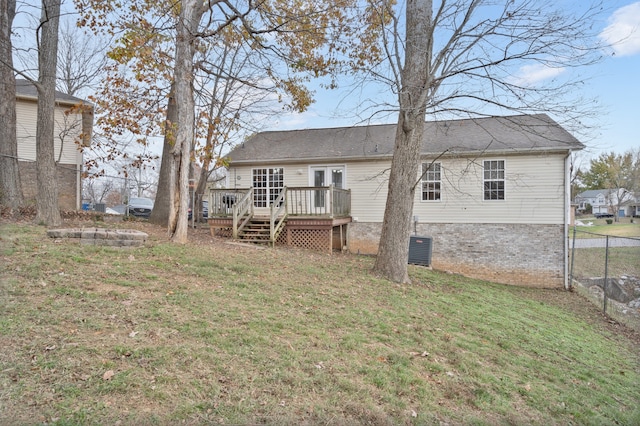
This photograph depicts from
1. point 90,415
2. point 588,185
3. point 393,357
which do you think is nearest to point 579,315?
point 393,357

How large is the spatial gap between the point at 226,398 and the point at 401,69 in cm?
709

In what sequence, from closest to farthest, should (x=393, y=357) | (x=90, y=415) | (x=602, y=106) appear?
(x=90, y=415), (x=393, y=357), (x=602, y=106)

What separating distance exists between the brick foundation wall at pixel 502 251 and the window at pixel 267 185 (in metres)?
5.69

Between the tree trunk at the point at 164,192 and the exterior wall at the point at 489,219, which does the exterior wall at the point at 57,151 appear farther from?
the exterior wall at the point at 489,219

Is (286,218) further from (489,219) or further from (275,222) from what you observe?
(489,219)

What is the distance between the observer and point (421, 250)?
36.7 ft

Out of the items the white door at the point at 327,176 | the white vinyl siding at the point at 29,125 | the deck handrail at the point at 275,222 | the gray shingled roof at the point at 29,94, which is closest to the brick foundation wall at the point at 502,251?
the white door at the point at 327,176

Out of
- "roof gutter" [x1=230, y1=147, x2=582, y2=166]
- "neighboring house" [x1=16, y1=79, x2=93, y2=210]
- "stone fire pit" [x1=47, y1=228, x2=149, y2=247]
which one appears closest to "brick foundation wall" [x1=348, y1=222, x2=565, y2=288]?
"roof gutter" [x1=230, y1=147, x2=582, y2=166]

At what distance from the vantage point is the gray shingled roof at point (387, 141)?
11406 mm

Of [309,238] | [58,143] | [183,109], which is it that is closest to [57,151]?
[58,143]

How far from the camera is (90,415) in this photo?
7.20ft

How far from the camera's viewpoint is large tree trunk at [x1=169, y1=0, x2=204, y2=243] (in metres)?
7.70

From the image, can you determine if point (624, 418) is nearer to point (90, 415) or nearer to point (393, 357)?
point (393, 357)

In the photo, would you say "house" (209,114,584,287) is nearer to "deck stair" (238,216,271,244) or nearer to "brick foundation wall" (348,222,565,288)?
"brick foundation wall" (348,222,565,288)
